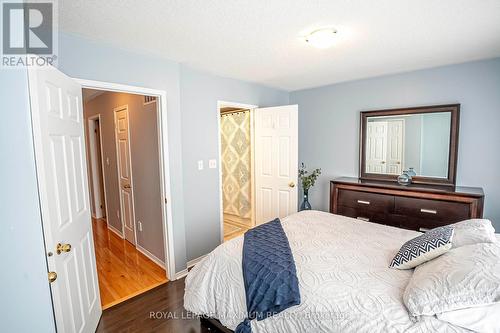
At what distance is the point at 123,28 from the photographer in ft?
6.15

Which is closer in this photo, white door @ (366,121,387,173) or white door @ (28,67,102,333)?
white door @ (28,67,102,333)

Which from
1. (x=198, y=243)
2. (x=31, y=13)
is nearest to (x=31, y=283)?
(x=31, y=13)

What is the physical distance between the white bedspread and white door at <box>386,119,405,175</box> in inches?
54.4

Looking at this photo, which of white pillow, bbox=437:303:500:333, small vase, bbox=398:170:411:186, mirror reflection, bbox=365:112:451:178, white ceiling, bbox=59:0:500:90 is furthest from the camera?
small vase, bbox=398:170:411:186

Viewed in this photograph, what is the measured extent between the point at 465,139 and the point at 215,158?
119 inches

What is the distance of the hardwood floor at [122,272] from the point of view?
246 cm

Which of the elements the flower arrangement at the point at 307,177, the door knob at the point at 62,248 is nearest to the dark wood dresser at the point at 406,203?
the flower arrangement at the point at 307,177

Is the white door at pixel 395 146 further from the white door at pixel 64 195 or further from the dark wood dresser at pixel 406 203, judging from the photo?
the white door at pixel 64 195

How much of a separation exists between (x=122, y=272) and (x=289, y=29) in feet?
10.1

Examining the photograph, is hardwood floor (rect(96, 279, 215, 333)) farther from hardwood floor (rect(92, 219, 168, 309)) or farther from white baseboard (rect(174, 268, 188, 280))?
white baseboard (rect(174, 268, 188, 280))

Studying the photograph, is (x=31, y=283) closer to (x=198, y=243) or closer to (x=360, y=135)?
(x=198, y=243)

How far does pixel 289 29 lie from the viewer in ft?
6.30

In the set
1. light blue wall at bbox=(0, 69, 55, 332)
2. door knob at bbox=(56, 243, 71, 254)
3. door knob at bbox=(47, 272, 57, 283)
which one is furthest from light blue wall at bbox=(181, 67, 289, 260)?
light blue wall at bbox=(0, 69, 55, 332)

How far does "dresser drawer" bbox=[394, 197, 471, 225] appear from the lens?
8.39ft
